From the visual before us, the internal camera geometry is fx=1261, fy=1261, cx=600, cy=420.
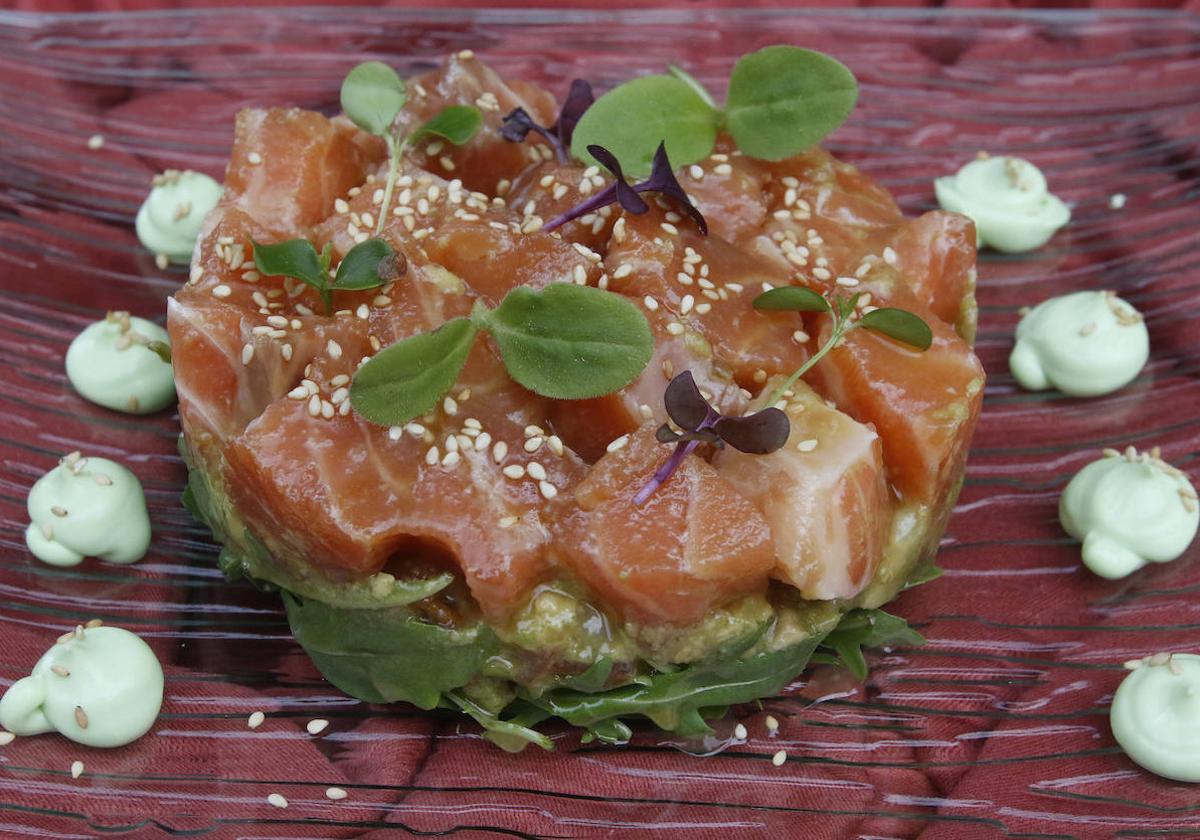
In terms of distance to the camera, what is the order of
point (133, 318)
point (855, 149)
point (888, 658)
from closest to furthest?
point (888, 658)
point (133, 318)
point (855, 149)

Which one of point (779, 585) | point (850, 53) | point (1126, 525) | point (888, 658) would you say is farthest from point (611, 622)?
point (850, 53)

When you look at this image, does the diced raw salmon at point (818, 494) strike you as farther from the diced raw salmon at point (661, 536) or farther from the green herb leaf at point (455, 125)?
the green herb leaf at point (455, 125)

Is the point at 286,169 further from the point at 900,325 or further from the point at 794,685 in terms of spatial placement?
the point at 794,685

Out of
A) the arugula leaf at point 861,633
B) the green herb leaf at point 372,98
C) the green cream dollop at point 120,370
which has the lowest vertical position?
the arugula leaf at point 861,633

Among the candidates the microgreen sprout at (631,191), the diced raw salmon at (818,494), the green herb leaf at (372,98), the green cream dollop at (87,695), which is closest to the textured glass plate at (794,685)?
the green cream dollop at (87,695)

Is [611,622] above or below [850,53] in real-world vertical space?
below

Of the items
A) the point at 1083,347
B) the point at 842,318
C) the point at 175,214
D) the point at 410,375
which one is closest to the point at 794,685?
the point at 842,318

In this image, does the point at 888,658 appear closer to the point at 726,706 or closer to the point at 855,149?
the point at 726,706
